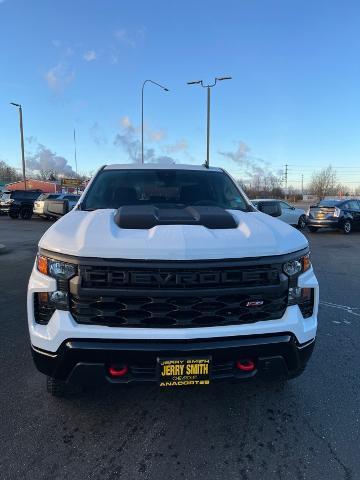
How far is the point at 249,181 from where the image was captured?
8775cm

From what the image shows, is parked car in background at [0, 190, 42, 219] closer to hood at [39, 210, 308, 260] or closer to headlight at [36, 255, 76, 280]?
hood at [39, 210, 308, 260]

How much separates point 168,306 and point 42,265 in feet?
2.88

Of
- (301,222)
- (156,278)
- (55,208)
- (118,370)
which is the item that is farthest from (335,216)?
(118,370)

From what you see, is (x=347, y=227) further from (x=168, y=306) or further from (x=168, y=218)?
→ (x=168, y=306)

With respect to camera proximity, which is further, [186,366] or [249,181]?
[249,181]

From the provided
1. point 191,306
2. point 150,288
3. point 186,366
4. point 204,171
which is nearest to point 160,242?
point 150,288

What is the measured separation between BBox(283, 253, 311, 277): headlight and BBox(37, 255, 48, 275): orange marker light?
1.55 m

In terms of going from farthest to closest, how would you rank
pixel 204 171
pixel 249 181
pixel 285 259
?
pixel 249 181 → pixel 204 171 → pixel 285 259

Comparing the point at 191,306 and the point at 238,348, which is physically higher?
the point at 191,306

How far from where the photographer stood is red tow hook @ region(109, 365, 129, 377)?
244 cm

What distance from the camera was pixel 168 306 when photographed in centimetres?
243

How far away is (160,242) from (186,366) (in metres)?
0.78

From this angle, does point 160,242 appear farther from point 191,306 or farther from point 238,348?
point 238,348

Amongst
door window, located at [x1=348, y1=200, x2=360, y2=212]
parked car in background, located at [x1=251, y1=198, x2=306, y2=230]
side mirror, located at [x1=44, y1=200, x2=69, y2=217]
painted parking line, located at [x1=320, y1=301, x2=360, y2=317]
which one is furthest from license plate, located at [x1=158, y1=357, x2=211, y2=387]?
door window, located at [x1=348, y1=200, x2=360, y2=212]
